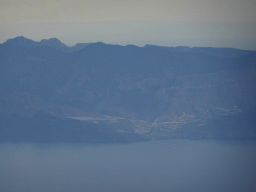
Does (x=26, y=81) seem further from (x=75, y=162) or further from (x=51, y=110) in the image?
(x=75, y=162)

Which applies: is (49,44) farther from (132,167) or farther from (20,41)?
(132,167)

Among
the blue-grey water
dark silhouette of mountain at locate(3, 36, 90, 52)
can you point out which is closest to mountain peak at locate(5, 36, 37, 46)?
dark silhouette of mountain at locate(3, 36, 90, 52)

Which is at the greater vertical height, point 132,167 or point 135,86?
point 135,86

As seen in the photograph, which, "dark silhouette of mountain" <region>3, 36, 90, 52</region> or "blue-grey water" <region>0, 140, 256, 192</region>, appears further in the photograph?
"dark silhouette of mountain" <region>3, 36, 90, 52</region>

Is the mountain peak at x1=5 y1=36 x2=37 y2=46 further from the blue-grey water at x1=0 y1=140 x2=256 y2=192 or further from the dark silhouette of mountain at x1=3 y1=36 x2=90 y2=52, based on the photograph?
the blue-grey water at x1=0 y1=140 x2=256 y2=192

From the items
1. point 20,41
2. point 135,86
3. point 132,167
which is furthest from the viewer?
point 135,86

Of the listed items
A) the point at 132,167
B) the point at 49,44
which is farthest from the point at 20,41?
the point at 132,167

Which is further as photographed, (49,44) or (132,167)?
(49,44)
